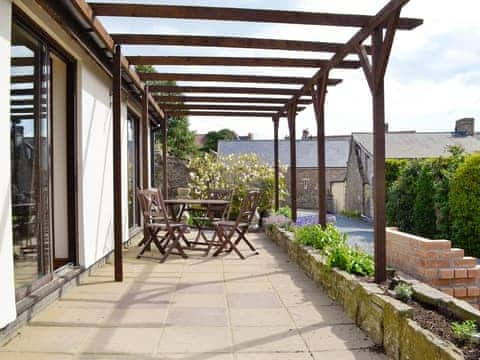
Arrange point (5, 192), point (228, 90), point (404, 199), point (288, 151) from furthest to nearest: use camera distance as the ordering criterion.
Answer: point (288, 151)
point (404, 199)
point (228, 90)
point (5, 192)

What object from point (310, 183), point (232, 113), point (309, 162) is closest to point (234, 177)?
point (232, 113)

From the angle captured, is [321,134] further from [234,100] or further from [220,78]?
[234,100]

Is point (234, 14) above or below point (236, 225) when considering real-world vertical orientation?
above

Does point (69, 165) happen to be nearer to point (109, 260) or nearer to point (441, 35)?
point (109, 260)

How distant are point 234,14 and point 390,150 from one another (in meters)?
18.3

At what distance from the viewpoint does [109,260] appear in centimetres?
579

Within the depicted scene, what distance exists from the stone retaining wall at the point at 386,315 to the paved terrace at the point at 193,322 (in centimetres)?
10

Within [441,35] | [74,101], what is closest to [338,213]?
[441,35]

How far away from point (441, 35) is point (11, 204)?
4.64m

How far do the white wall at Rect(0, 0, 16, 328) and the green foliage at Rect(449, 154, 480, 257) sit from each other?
637 cm

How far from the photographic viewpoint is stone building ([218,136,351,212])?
2264 cm

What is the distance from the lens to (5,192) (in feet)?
9.55

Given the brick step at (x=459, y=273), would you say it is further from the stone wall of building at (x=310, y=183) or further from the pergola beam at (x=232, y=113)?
the stone wall of building at (x=310, y=183)

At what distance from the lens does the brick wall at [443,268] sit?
4.42 m
